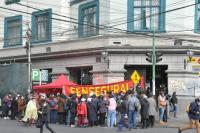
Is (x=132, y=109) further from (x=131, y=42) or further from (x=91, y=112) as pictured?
(x=131, y=42)

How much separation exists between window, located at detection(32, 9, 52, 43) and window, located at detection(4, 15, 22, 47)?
1915 millimetres

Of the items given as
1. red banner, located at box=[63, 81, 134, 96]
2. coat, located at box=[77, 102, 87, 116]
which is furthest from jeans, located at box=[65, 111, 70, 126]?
red banner, located at box=[63, 81, 134, 96]

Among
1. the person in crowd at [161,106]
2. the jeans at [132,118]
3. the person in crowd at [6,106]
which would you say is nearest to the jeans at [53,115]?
the person in crowd at [6,106]

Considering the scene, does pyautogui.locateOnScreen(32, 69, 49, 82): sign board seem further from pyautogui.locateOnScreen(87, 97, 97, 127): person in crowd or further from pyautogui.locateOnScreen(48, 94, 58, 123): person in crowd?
pyautogui.locateOnScreen(87, 97, 97, 127): person in crowd

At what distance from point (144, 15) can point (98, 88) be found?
A: 7711 mm

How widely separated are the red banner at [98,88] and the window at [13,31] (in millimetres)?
14624

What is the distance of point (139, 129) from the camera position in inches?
1024

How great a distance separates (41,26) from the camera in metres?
43.6

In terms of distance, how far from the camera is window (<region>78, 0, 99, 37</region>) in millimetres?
37719

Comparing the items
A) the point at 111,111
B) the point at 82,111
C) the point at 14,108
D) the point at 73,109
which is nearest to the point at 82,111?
the point at 82,111

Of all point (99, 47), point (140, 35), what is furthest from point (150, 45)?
point (99, 47)

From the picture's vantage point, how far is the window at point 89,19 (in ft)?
124

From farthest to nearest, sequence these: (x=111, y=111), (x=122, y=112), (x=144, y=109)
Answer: (x=111, y=111) → (x=144, y=109) → (x=122, y=112)

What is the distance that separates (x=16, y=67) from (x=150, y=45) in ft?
30.4
